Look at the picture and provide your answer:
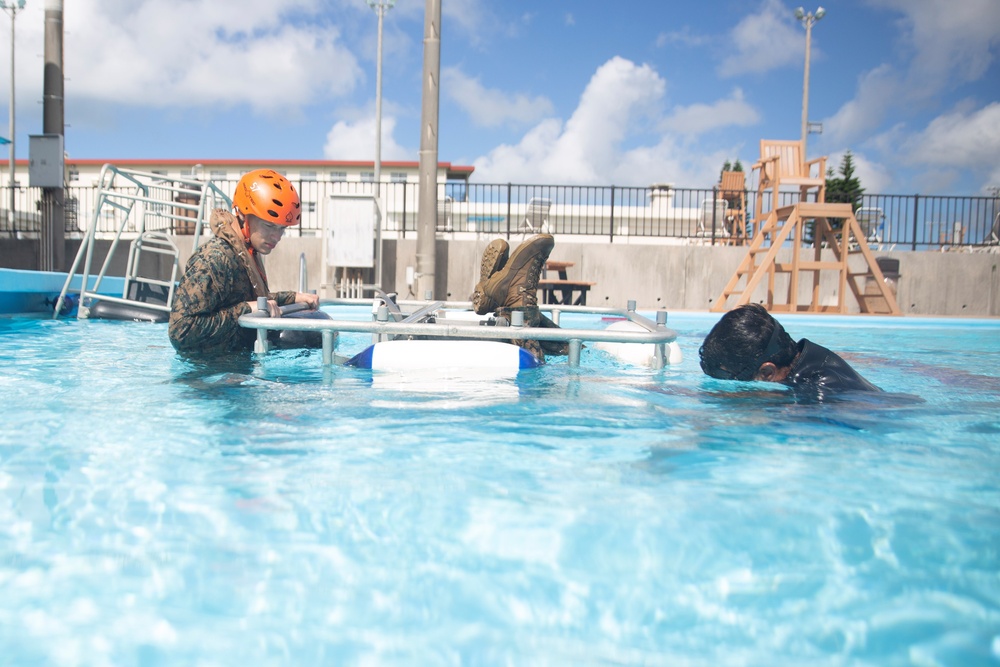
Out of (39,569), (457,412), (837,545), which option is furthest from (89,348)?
(837,545)

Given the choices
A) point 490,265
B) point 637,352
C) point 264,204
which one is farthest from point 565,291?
point 264,204

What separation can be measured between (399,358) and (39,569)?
2.54 m

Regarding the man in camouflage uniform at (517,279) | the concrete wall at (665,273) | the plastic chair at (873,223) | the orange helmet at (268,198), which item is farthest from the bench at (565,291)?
the orange helmet at (268,198)

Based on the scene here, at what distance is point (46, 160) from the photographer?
12.7 m

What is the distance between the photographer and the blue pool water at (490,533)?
1312mm

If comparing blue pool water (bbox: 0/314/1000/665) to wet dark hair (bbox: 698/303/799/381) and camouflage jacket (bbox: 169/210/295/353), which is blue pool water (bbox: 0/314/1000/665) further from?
camouflage jacket (bbox: 169/210/295/353)

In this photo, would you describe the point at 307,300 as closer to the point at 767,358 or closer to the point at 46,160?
the point at 767,358

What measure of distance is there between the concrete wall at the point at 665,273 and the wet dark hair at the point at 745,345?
38.4 ft

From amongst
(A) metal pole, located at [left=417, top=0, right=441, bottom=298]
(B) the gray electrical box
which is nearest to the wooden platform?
(A) metal pole, located at [left=417, top=0, right=441, bottom=298]

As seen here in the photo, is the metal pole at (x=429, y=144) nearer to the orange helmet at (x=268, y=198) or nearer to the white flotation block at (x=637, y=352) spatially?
the white flotation block at (x=637, y=352)

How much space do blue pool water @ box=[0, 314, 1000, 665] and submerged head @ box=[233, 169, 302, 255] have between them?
1.26 metres

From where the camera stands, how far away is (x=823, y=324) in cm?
959

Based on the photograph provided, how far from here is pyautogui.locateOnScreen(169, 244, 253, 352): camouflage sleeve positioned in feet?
13.0

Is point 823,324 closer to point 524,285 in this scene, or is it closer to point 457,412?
point 524,285
